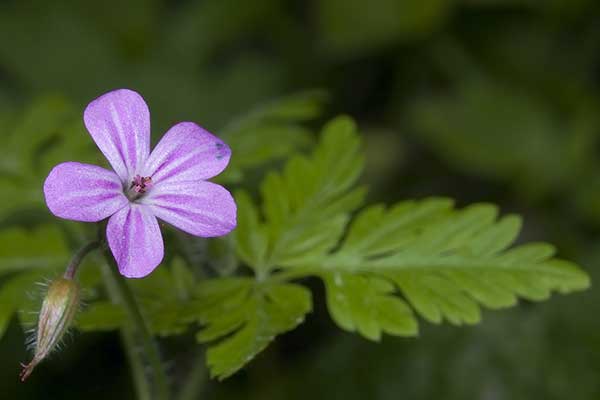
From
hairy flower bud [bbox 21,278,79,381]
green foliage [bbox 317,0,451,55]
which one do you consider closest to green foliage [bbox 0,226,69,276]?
hairy flower bud [bbox 21,278,79,381]

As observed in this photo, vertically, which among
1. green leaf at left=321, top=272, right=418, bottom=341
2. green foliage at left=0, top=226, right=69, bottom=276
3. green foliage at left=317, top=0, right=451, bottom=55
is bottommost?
green leaf at left=321, top=272, right=418, bottom=341

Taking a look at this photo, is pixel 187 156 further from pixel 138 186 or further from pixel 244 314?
pixel 244 314

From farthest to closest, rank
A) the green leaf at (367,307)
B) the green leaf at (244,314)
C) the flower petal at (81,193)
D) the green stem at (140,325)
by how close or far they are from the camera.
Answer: the green leaf at (367,307) → the green leaf at (244,314) → the green stem at (140,325) → the flower petal at (81,193)

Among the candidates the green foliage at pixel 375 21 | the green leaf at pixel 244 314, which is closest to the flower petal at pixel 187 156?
the green leaf at pixel 244 314

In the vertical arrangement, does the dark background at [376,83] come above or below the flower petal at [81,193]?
above

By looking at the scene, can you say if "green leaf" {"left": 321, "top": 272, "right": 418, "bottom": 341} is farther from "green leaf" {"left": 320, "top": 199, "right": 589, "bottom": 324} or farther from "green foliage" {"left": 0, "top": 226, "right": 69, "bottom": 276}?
"green foliage" {"left": 0, "top": 226, "right": 69, "bottom": 276}

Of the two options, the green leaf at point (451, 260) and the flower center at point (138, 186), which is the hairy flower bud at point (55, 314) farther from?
the green leaf at point (451, 260)

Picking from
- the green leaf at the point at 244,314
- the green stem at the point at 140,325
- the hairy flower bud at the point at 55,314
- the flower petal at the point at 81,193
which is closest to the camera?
the flower petal at the point at 81,193

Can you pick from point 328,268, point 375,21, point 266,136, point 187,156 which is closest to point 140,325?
point 187,156
